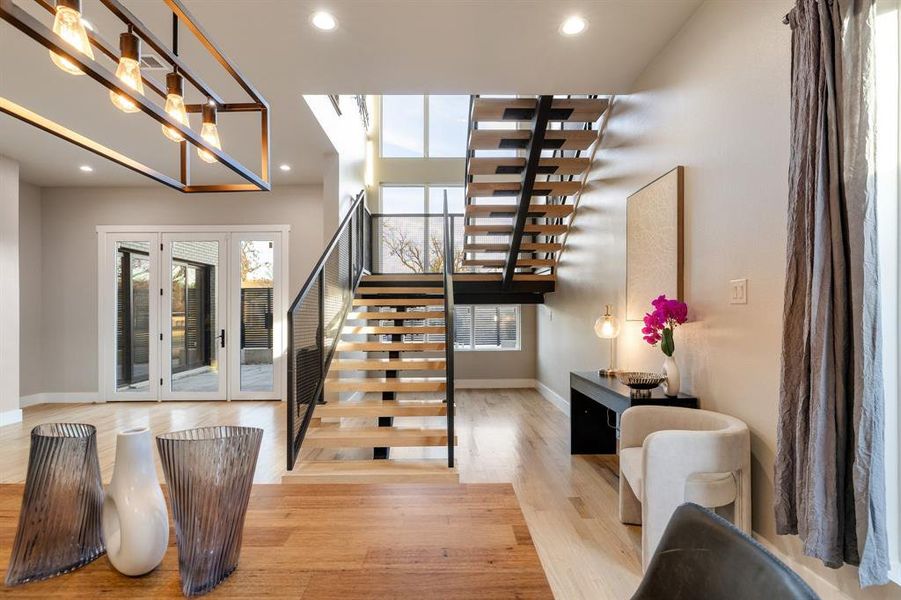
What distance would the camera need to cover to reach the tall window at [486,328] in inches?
305

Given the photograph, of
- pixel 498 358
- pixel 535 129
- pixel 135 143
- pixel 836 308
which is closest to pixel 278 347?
pixel 135 143

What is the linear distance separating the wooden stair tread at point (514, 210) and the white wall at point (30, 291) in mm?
5807

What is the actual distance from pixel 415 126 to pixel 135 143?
4.66 m

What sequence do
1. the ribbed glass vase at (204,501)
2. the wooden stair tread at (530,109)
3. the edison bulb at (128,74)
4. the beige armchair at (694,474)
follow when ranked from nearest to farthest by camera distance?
the ribbed glass vase at (204,501)
the edison bulb at (128,74)
the beige armchair at (694,474)
the wooden stair tread at (530,109)

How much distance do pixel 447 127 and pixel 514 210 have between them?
386 cm

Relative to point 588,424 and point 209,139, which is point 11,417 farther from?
point 588,424

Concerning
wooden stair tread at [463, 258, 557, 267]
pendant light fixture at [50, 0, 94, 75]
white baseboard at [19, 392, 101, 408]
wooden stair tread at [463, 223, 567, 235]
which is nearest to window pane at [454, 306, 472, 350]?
wooden stair tread at [463, 258, 557, 267]

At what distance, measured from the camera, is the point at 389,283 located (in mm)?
5980

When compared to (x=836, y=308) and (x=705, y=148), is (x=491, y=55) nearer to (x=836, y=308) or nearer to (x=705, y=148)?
(x=705, y=148)

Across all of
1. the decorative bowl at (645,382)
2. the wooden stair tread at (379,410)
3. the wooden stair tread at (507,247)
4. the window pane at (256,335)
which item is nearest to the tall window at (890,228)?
the decorative bowl at (645,382)

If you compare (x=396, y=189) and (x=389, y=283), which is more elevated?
(x=396, y=189)

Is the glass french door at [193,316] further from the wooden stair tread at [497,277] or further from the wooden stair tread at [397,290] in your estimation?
the wooden stair tread at [497,277]

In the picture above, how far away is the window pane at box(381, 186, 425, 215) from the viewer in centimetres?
830

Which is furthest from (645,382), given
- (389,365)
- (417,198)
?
(417,198)
